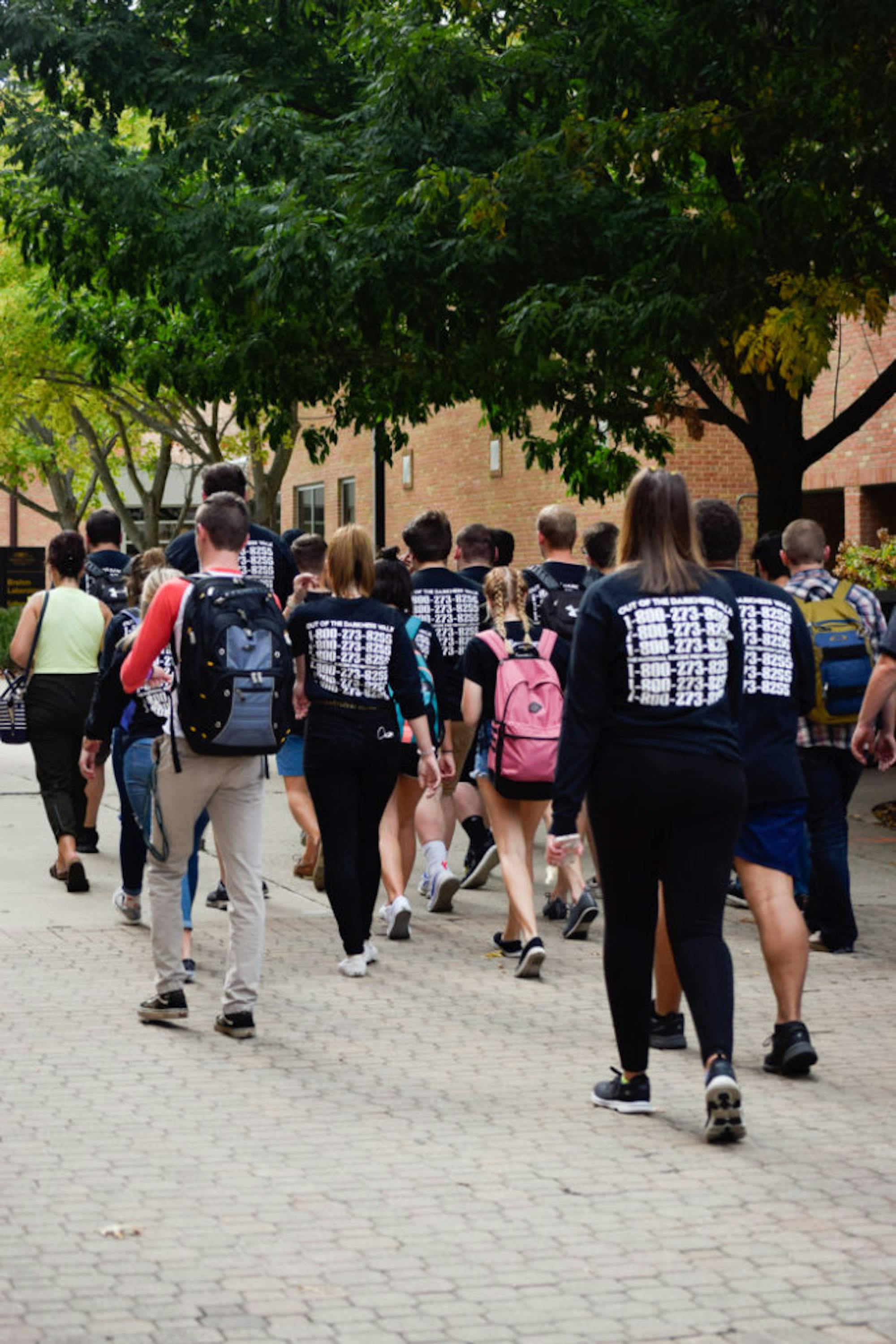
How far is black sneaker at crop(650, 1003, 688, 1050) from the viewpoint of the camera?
7098 millimetres

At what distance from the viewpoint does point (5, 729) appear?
11.3 m

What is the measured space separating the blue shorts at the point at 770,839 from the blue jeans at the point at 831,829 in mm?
2076

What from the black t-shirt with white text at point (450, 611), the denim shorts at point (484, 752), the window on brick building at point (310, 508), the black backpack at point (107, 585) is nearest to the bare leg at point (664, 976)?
the denim shorts at point (484, 752)

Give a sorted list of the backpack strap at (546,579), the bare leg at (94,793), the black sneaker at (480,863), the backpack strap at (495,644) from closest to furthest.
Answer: the backpack strap at (495,644) < the backpack strap at (546,579) < the black sneaker at (480,863) < the bare leg at (94,793)

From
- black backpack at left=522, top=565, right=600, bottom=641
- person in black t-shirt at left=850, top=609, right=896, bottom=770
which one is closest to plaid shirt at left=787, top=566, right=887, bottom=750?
person in black t-shirt at left=850, top=609, right=896, bottom=770

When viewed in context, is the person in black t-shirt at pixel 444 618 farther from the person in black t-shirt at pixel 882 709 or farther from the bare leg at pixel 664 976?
the bare leg at pixel 664 976

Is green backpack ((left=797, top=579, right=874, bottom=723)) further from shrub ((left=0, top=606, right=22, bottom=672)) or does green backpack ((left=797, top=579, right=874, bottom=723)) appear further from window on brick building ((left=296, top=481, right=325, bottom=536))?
window on brick building ((left=296, top=481, right=325, bottom=536))

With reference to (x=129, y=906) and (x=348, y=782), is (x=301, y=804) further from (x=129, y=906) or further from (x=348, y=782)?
(x=348, y=782)

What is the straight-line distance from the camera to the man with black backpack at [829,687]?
8.86 metres

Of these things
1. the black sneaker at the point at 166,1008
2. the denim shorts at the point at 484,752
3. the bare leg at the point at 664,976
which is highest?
the denim shorts at the point at 484,752

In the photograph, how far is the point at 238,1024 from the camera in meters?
7.34

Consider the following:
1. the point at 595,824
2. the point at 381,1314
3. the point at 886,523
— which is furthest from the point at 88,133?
the point at 381,1314

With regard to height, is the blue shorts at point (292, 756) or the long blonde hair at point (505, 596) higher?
the long blonde hair at point (505, 596)

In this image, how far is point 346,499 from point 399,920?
27.8 m
